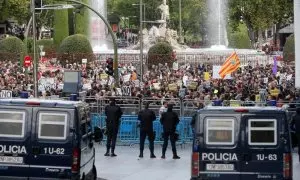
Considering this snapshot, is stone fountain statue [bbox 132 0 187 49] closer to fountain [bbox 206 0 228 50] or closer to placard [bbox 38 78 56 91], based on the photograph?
fountain [bbox 206 0 228 50]

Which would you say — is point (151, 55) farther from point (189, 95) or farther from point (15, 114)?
point (15, 114)

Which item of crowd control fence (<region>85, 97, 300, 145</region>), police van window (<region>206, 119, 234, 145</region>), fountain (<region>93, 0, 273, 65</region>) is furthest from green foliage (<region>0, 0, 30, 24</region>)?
police van window (<region>206, 119, 234, 145</region>)

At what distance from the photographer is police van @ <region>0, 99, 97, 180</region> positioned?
15859 mm

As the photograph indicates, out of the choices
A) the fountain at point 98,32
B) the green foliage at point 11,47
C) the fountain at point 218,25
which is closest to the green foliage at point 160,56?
the green foliage at point 11,47

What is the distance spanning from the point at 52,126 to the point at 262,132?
3729 millimetres

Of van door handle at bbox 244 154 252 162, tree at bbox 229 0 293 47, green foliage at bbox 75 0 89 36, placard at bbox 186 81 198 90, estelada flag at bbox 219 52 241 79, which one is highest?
tree at bbox 229 0 293 47

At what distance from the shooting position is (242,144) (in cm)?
1557

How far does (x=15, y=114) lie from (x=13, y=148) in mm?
605

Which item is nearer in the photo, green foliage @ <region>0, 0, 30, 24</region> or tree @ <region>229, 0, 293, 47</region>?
tree @ <region>229, 0, 293, 47</region>

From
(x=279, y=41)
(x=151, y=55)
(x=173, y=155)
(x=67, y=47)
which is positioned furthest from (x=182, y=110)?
(x=279, y=41)

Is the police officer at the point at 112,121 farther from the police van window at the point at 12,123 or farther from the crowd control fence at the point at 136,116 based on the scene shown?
the police van window at the point at 12,123

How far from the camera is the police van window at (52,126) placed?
1591cm

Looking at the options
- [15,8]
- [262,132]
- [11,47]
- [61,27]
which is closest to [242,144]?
[262,132]

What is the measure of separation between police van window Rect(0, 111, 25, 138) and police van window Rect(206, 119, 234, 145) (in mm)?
3306
